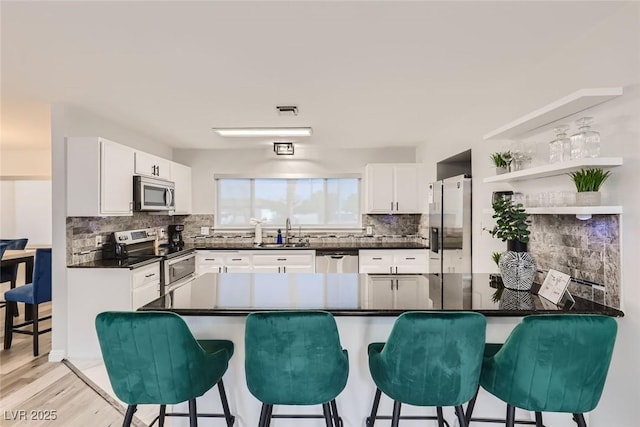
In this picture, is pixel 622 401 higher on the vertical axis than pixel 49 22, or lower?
lower

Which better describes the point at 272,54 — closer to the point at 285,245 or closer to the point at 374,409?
the point at 374,409

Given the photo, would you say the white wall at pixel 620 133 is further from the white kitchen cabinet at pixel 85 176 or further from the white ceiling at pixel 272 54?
the white kitchen cabinet at pixel 85 176

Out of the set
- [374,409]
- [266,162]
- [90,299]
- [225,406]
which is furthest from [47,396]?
[266,162]

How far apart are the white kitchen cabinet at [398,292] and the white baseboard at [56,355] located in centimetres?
297

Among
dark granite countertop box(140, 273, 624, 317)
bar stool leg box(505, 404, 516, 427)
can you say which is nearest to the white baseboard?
dark granite countertop box(140, 273, 624, 317)

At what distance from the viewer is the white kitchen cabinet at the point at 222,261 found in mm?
4887

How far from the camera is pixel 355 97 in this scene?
9.76ft

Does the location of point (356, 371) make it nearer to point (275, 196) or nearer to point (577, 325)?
point (577, 325)

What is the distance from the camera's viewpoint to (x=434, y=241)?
4.27 m

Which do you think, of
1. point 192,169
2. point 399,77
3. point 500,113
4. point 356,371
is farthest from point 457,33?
point 192,169

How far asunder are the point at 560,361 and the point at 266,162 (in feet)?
15.2

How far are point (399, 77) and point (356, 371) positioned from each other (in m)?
2.01

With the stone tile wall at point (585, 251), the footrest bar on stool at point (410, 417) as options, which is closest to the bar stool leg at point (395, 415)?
the footrest bar on stool at point (410, 417)

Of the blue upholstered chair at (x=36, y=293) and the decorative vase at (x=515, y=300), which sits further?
the blue upholstered chair at (x=36, y=293)
